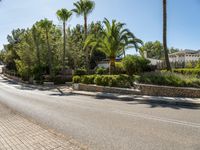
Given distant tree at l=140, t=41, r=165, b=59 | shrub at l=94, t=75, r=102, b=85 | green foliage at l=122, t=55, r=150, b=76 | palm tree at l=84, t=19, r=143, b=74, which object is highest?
distant tree at l=140, t=41, r=165, b=59

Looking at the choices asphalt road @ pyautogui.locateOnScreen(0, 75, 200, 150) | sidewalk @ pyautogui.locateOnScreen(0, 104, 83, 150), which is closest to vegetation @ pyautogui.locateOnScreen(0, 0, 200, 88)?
asphalt road @ pyautogui.locateOnScreen(0, 75, 200, 150)

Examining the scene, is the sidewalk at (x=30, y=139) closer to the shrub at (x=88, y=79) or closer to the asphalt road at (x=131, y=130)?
the asphalt road at (x=131, y=130)

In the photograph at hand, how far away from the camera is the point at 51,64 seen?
37844mm

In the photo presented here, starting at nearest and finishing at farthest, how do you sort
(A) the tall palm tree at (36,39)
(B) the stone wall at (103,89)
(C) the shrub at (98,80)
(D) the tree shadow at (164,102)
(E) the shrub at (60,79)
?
1. (D) the tree shadow at (164,102)
2. (B) the stone wall at (103,89)
3. (C) the shrub at (98,80)
4. (E) the shrub at (60,79)
5. (A) the tall palm tree at (36,39)

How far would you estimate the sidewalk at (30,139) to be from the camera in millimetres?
5988

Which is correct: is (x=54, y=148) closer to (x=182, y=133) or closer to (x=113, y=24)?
(x=182, y=133)

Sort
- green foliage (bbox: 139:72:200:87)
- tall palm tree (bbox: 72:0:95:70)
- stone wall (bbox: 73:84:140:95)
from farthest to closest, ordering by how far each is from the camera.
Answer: tall palm tree (bbox: 72:0:95:70)
stone wall (bbox: 73:84:140:95)
green foliage (bbox: 139:72:200:87)

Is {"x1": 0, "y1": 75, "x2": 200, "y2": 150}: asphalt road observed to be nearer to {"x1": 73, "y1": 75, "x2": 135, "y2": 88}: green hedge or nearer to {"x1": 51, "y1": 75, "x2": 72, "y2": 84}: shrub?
{"x1": 73, "y1": 75, "x2": 135, "y2": 88}: green hedge

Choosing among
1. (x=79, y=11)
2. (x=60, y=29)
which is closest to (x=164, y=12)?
(x=79, y=11)

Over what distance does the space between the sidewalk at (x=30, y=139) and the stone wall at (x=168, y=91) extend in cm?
1067

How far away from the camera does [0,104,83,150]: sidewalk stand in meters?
5.99

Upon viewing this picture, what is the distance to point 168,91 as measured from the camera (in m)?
16.1

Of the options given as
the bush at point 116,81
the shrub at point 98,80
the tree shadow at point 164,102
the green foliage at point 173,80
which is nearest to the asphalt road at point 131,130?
the tree shadow at point 164,102

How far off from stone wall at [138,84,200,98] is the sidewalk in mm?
10668
